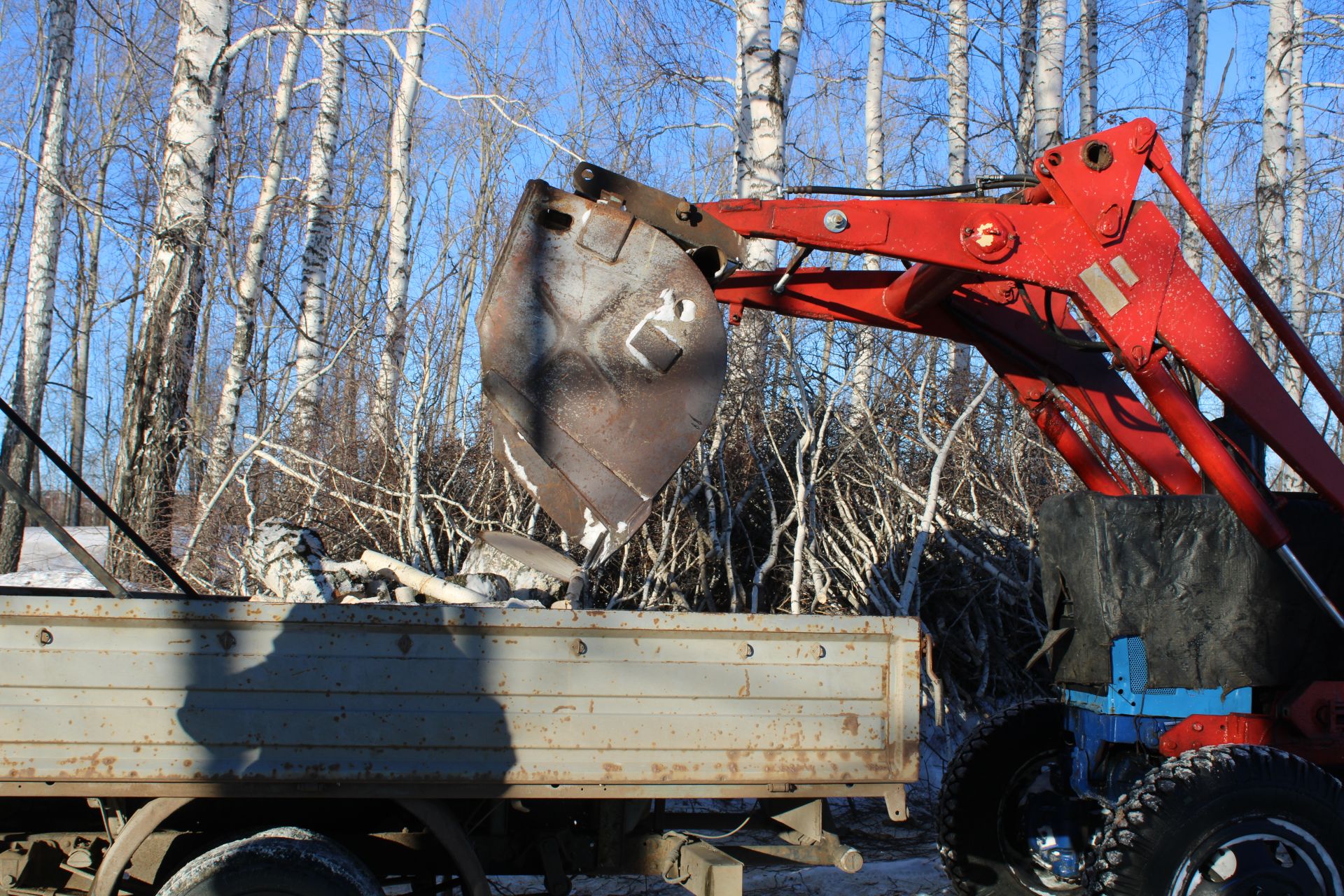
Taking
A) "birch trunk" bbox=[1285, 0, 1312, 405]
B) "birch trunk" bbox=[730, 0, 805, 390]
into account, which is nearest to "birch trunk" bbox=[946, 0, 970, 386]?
"birch trunk" bbox=[1285, 0, 1312, 405]

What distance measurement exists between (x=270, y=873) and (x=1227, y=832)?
9.85 ft

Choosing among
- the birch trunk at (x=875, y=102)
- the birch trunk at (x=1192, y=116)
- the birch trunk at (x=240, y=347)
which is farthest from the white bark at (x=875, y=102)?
the birch trunk at (x=240, y=347)

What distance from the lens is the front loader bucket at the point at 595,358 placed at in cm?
360

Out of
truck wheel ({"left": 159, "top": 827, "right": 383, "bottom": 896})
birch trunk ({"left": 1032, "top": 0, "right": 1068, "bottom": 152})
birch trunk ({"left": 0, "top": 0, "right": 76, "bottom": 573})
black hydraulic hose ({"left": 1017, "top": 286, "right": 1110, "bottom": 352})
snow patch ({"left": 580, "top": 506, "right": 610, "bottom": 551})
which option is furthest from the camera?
birch trunk ({"left": 0, "top": 0, "right": 76, "bottom": 573})

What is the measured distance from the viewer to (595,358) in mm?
3676

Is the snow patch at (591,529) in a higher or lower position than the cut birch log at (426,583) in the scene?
higher

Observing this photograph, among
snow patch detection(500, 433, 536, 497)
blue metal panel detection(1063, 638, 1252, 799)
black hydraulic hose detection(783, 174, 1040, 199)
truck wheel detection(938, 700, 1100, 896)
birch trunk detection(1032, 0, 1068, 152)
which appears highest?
birch trunk detection(1032, 0, 1068, 152)

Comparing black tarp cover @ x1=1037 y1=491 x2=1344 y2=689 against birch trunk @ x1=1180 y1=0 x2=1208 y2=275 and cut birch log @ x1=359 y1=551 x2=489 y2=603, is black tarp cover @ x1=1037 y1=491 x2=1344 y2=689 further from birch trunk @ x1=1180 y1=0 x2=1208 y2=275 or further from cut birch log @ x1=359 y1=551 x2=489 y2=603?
birch trunk @ x1=1180 y1=0 x2=1208 y2=275

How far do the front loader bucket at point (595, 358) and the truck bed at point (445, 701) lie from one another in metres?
0.58

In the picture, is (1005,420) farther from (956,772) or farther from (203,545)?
(203,545)

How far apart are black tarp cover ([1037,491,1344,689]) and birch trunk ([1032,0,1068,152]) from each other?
23.2ft

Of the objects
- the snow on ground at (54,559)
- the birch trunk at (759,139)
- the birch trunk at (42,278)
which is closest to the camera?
the birch trunk at (759,139)

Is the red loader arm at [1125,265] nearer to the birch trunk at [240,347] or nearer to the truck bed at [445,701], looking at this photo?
the truck bed at [445,701]

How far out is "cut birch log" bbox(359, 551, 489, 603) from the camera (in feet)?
15.3
